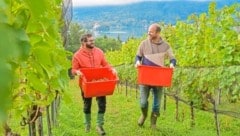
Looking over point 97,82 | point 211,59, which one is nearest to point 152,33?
point 97,82

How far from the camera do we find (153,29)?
7.20 m

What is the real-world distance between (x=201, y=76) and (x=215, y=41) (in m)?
1.71

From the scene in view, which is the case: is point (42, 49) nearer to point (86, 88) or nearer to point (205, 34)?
point (86, 88)

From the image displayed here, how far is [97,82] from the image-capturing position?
21.3 ft

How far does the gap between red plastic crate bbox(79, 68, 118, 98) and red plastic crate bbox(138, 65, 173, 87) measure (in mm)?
587

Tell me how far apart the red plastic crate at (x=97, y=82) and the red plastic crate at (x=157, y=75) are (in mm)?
587

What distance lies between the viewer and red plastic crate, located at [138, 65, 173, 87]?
23.6ft

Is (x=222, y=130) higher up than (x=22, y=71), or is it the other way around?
(x=22, y=71)

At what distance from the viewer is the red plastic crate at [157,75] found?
7188 mm

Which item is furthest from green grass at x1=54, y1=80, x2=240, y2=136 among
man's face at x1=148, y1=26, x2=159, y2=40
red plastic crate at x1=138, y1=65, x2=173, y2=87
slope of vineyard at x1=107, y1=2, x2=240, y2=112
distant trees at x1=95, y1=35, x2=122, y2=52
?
distant trees at x1=95, y1=35, x2=122, y2=52

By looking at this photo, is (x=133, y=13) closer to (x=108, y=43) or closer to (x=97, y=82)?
(x=108, y=43)

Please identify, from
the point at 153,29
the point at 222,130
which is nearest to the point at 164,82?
the point at 153,29

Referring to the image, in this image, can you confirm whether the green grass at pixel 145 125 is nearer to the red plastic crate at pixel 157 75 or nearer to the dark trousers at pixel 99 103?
the dark trousers at pixel 99 103

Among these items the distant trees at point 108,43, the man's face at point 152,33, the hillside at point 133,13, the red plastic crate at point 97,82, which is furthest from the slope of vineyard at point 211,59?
the hillside at point 133,13
